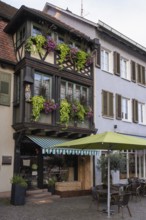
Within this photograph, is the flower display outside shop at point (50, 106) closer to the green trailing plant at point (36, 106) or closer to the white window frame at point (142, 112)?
the green trailing plant at point (36, 106)

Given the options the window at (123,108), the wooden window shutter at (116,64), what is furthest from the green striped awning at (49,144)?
the wooden window shutter at (116,64)

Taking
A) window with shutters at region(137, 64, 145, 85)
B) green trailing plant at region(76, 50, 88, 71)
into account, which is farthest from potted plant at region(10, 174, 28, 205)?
window with shutters at region(137, 64, 145, 85)

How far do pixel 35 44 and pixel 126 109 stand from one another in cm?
862

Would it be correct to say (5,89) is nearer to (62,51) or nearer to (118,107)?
(62,51)

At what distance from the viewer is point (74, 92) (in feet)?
53.1

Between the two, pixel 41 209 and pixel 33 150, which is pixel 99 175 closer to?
pixel 33 150

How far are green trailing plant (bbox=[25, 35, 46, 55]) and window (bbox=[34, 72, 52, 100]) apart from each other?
112 cm

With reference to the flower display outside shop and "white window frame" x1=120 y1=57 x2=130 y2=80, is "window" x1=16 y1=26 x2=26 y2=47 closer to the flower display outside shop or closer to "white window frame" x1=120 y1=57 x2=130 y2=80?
the flower display outside shop

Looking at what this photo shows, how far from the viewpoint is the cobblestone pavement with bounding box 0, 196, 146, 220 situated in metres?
10.1

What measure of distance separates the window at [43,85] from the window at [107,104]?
14.4 ft

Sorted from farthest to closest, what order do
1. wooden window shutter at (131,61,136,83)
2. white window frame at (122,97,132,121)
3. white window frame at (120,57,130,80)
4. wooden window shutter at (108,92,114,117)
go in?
wooden window shutter at (131,61,136,83)
white window frame at (120,57,130,80)
white window frame at (122,97,132,121)
wooden window shutter at (108,92,114,117)

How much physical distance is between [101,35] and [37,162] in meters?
8.81

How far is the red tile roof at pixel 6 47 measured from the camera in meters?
14.5

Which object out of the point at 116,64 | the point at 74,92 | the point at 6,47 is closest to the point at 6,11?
the point at 6,47
